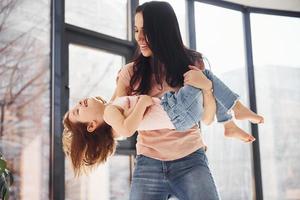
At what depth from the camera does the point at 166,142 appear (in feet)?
4.43

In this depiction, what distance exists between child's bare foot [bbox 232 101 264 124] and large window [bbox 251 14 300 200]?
114 inches

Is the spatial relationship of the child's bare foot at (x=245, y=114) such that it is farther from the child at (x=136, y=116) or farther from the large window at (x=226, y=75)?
the large window at (x=226, y=75)

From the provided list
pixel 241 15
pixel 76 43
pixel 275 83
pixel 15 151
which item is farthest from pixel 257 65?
pixel 15 151

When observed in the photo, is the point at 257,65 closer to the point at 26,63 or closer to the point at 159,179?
the point at 26,63

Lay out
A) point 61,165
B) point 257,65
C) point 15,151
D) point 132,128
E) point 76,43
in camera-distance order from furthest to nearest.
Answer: point 257,65 → point 76,43 → point 61,165 → point 15,151 → point 132,128

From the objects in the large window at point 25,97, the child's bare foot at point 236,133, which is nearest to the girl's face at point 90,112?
the child's bare foot at point 236,133

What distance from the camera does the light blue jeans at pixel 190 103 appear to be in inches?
49.8

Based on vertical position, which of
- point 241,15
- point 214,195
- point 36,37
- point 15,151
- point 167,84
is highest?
point 241,15

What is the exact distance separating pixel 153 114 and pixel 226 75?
111 inches

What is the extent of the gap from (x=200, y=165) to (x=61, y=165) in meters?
1.41

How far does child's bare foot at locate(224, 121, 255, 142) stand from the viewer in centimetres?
141

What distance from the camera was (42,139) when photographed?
2.49 metres

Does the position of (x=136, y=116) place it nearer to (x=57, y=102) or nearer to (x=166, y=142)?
(x=166, y=142)

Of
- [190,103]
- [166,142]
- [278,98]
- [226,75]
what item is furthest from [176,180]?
[278,98]
